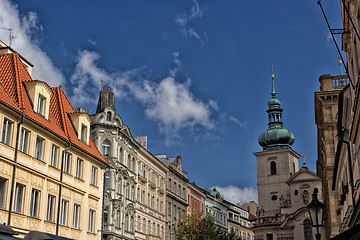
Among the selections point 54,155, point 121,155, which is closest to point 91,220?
point 54,155

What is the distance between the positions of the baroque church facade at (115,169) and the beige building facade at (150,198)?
6.93ft

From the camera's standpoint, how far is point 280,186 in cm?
8606

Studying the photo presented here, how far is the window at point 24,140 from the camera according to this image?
2452 cm

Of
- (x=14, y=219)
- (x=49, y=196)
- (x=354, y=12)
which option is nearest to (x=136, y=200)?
(x=49, y=196)

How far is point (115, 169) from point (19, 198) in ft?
68.2

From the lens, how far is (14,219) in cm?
2319

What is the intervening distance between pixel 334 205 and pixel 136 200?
66.6 ft

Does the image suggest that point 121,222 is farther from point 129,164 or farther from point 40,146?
point 40,146

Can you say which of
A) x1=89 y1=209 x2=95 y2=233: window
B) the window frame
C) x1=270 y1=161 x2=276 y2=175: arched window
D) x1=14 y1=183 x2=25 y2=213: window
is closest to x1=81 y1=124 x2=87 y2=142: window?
x1=89 y1=209 x2=95 y2=233: window

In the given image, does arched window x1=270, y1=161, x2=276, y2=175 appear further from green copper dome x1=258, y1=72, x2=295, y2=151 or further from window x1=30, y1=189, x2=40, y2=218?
window x1=30, y1=189, x2=40, y2=218

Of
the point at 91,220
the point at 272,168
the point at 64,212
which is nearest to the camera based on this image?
the point at 64,212

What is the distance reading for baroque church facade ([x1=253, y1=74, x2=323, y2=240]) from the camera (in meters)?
77.2

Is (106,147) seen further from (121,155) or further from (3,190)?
(3,190)

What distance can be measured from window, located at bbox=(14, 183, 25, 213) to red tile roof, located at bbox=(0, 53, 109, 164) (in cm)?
336
